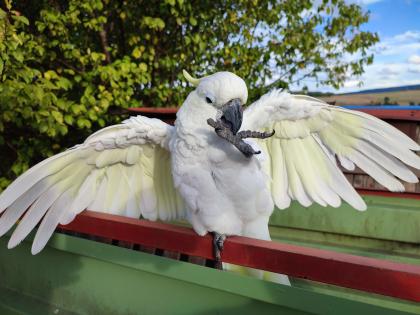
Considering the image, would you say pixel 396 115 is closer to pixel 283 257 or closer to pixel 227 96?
pixel 227 96

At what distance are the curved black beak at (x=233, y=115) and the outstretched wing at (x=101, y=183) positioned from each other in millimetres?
338

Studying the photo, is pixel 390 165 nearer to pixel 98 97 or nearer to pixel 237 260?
pixel 237 260

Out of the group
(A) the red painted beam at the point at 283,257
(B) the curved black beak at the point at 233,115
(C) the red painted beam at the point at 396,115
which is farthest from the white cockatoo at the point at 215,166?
(C) the red painted beam at the point at 396,115

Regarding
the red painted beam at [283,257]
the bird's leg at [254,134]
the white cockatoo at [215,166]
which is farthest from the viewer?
the white cockatoo at [215,166]

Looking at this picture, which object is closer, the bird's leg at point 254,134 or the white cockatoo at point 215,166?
the bird's leg at point 254,134

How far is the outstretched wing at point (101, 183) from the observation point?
1.49m

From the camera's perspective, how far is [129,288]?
4.73ft

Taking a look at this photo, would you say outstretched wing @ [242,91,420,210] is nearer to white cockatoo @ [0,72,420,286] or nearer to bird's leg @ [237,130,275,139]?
white cockatoo @ [0,72,420,286]

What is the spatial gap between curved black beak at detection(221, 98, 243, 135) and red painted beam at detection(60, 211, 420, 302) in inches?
15.3

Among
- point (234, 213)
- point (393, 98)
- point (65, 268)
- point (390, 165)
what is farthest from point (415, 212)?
point (393, 98)

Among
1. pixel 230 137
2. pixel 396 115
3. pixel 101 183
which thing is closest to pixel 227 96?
pixel 230 137

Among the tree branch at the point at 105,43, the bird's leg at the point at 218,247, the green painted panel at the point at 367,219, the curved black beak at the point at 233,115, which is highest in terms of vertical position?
the tree branch at the point at 105,43

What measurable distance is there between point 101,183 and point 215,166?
57 cm

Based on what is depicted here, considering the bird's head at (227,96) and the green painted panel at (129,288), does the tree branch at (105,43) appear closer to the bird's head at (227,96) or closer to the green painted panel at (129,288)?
the green painted panel at (129,288)
